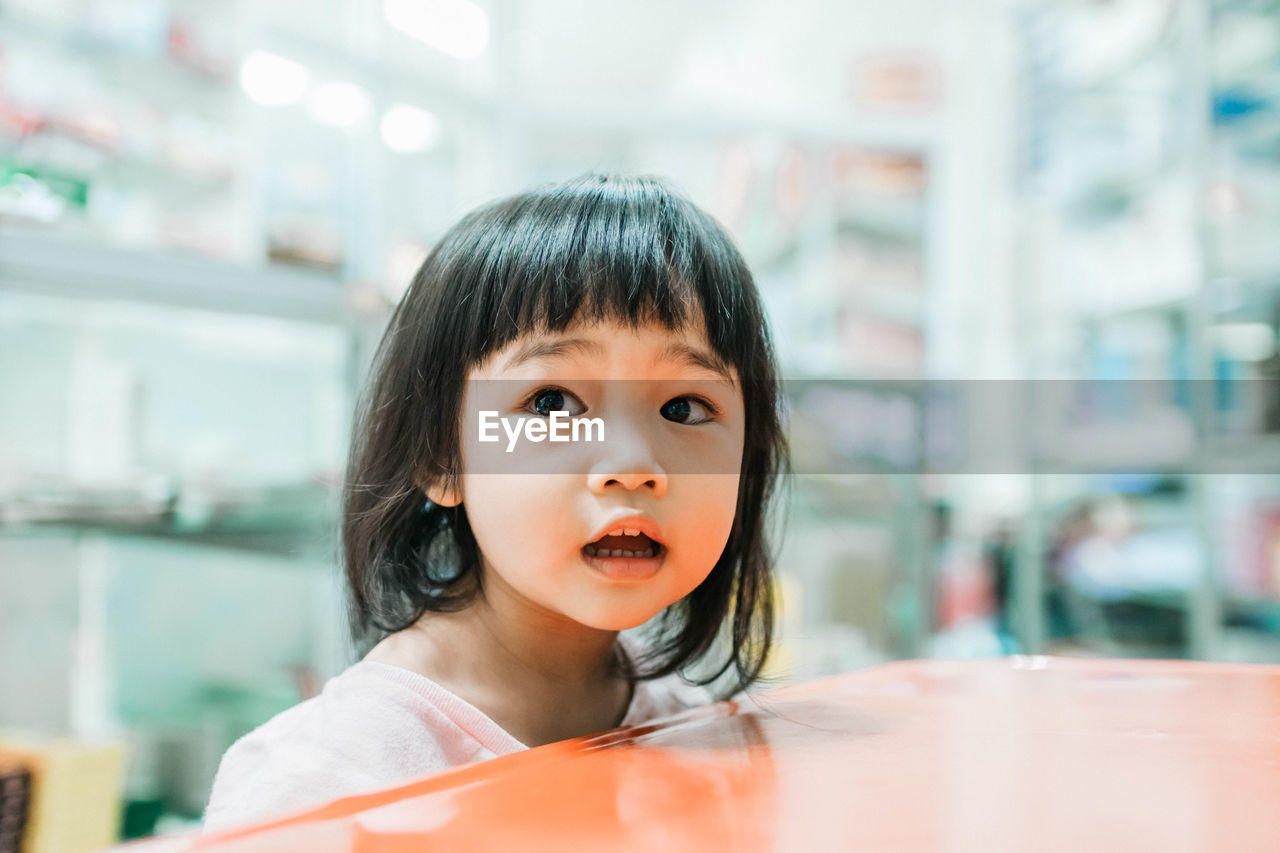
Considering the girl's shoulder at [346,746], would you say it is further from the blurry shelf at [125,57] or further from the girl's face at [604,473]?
the blurry shelf at [125,57]

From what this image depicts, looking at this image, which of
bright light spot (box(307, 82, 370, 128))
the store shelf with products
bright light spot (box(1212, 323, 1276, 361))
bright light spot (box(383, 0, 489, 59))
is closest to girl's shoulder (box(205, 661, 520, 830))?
bright light spot (box(307, 82, 370, 128))

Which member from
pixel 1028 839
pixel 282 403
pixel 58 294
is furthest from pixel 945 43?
pixel 1028 839

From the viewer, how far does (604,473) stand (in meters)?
0.49

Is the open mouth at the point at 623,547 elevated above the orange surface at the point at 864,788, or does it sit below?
above

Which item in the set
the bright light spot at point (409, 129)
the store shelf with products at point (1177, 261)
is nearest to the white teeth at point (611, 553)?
the bright light spot at point (409, 129)

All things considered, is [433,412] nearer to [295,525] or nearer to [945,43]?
[295,525]

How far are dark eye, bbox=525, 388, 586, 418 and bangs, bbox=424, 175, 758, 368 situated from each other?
0.13 feet

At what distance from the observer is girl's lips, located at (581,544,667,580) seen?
1.69ft

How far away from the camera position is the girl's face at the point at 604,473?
0.51 metres

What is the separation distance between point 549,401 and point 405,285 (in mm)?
246

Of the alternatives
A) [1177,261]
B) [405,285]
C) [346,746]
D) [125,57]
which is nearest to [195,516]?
[405,285]

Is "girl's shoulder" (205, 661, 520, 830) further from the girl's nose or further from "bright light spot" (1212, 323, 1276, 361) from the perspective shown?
"bright light spot" (1212, 323, 1276, 361)

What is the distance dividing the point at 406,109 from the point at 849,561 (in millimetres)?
1702

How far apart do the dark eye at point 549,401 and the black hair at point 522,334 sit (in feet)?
0.13
